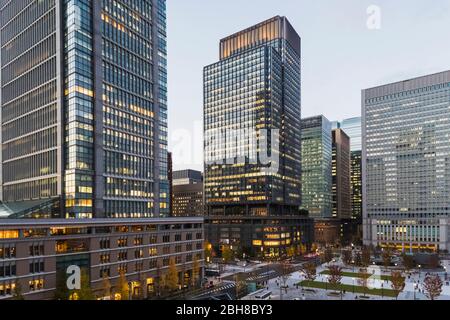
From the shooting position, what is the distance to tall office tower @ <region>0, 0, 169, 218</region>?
98.1 meters

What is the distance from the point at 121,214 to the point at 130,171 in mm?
12377

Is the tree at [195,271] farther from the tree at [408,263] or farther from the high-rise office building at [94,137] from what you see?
the tree at [408,263]

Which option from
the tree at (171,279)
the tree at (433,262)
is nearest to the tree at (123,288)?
the tree at (171,279)

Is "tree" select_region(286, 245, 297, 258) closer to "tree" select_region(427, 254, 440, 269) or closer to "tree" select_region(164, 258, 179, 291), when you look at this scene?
"tree" select_region(427, 254, 440, 269)

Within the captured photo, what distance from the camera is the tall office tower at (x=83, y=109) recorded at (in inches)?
3863

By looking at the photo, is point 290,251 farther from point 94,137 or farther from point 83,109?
point 83,109

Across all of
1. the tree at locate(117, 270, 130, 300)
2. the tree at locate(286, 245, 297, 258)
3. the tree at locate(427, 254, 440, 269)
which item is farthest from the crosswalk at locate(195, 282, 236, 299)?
the tree at locate(286, 245, 297, 258)

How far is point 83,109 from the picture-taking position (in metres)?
98.6

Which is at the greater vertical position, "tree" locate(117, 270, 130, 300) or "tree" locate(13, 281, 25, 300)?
"tree" locate(13, 281, 25, 300)

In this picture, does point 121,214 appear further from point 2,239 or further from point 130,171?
point 2,239

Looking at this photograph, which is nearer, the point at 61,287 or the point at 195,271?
the point at 61,287

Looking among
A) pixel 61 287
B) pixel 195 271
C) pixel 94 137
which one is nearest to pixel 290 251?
pixel 195 271
